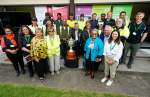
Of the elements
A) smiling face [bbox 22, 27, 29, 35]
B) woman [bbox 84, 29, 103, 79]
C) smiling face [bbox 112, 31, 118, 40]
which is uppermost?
smiling face [bbox 22, 27, 29, 35]

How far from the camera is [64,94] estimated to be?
8.01 ft

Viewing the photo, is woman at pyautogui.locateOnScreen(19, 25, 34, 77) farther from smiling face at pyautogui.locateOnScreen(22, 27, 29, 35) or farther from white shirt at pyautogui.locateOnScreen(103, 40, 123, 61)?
white shirt at pyautogui.locateOnScreen(103, 40, 123, 61)

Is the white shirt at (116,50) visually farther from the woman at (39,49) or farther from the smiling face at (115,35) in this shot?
the woman at (39,49)

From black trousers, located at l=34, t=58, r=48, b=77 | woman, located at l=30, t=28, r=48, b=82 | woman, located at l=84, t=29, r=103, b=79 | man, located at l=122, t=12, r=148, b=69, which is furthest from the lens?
man, located at l=122, t=12, r=148, b=69

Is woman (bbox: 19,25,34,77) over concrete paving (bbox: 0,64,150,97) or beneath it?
over

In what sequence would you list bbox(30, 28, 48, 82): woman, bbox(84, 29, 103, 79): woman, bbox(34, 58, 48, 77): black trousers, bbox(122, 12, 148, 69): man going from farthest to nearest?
bbox(122, 12, 148, 69): man, bbox(34, 58, 48, 77): black trousers, bbox(84, 29, 103, 79): woman, bbox(30, 28, 48, 82): woman

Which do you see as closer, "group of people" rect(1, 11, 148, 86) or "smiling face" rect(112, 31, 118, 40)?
"smiling face" rect(112, 31, 118, 40)

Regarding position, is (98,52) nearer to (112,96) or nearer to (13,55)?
(112,96)

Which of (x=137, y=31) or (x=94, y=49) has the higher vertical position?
→ (x=137, y=31)

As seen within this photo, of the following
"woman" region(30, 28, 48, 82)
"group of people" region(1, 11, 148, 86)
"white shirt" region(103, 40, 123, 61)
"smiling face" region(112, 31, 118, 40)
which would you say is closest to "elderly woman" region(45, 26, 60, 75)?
"group of people" region(1, 11, 148, 86)

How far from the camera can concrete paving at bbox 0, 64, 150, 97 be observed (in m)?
2.62

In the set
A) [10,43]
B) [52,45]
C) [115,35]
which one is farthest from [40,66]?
[115,35]

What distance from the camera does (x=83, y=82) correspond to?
2.90 metres

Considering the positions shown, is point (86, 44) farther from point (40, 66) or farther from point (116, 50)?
point (40, 66)
